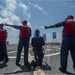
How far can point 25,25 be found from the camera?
50.9 feet

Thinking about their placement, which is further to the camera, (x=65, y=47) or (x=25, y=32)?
(x=25, y=32)

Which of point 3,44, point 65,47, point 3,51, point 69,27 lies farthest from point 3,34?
point 69,27

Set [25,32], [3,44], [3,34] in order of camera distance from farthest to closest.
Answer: [3,44], [3,34], [25,32]

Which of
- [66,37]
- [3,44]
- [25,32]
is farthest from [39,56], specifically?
[3,44]

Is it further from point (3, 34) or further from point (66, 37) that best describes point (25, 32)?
point (66, 37)

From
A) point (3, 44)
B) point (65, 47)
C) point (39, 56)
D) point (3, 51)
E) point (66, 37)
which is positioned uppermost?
point (66, 37)

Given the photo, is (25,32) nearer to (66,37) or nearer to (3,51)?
(3,51)

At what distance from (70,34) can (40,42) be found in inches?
125

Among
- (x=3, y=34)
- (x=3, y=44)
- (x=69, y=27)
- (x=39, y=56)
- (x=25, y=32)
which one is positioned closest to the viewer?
(x=69, y=27)

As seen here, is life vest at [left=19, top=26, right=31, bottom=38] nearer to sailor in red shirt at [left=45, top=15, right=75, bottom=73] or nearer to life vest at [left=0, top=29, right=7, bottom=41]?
life vest at [left=0, top=29, right=7, bottom=41]

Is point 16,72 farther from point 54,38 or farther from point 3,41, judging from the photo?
point 54,38


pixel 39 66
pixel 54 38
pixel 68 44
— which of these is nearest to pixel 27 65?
pixel 39 66

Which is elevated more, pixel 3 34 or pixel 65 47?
pixel 3 34

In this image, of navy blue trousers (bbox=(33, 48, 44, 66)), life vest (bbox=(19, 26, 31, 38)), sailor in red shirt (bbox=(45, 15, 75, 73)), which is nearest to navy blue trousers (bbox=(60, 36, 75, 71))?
sailor in red shirt (bbox=(45, 15, 75, 73))
